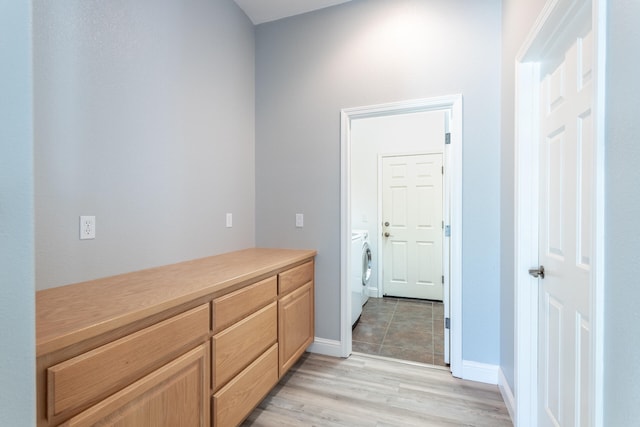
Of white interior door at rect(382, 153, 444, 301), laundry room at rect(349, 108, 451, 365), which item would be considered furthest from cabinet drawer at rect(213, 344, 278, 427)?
white interior door at rect(382, 153, 444, 301)

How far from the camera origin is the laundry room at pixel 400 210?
388 cm

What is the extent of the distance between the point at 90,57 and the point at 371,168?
134 inches

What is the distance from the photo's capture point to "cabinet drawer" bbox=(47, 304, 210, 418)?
76cm

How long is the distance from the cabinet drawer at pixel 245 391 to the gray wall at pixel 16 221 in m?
0.89

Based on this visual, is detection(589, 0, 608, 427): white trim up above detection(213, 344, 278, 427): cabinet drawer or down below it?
above

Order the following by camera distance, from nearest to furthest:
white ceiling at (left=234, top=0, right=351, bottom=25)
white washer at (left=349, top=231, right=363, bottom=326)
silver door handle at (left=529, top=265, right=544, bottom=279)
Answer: silver door handle at (left=529, top=265, right=544, bottom=279) → white ceiling at (left=234, top=0, right=351, bottom=25) → white washer at (left=349, top=231, right=363, bottom=326)

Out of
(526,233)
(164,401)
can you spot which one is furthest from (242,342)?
(526,233)

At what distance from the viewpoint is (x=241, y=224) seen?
8.18ft

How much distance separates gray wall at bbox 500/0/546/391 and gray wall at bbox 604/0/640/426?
99 centimetres

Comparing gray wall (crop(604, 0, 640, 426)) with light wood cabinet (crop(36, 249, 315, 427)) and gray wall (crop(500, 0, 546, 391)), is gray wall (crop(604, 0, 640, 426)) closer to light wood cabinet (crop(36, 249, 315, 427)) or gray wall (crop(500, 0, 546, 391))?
gray wall (crop(500, 0, 546, 391))

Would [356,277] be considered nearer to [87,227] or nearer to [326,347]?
[326,347]

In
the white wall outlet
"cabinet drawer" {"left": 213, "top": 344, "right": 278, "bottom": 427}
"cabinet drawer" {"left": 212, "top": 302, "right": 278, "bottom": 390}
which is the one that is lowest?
"cabinet drawer" {"left": 213, "top": 344, "right": 278, "bottom": 427}

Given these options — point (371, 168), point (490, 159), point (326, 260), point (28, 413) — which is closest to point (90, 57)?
point (28, 413)

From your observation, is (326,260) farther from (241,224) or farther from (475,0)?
(475,0)
